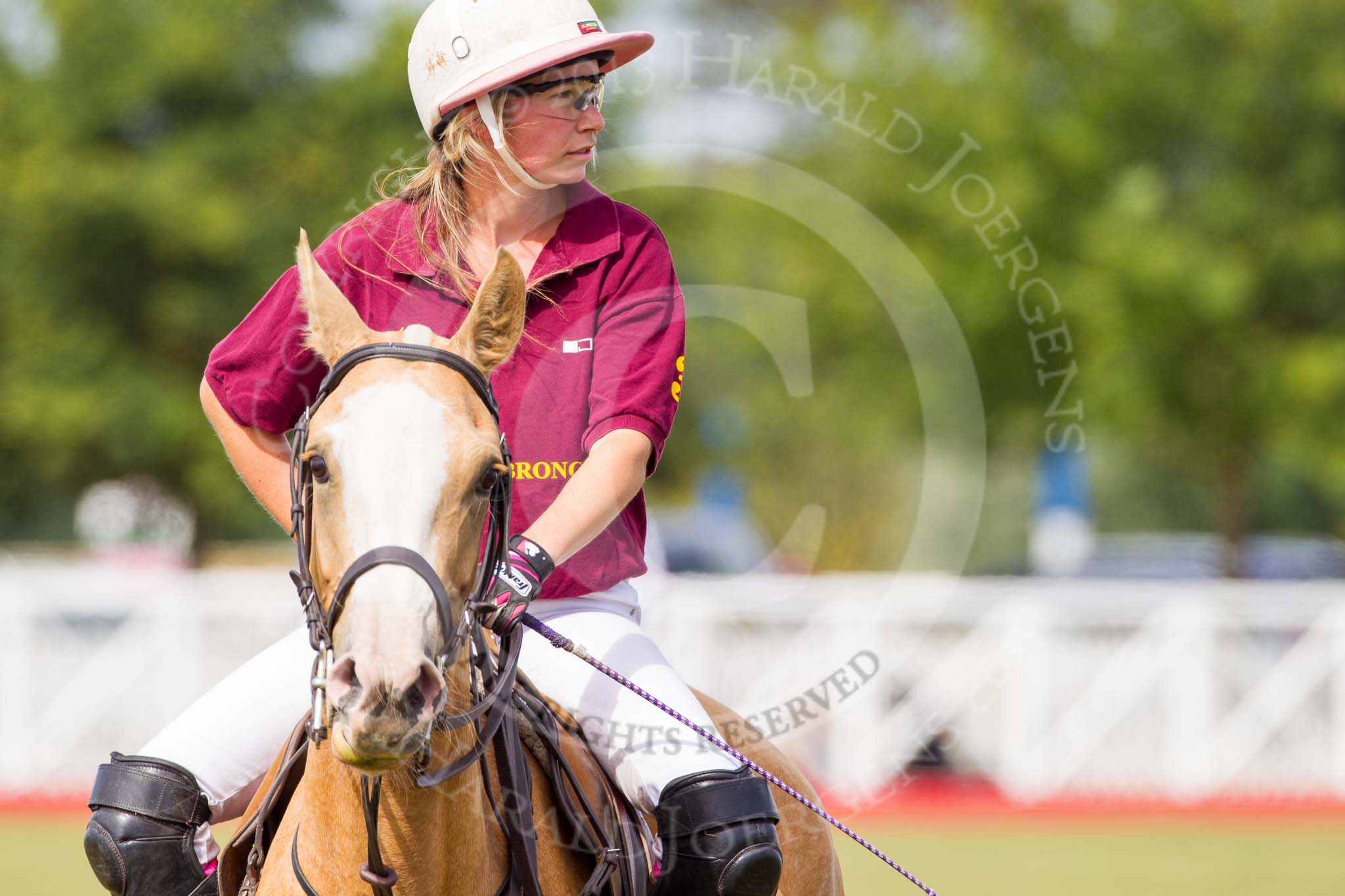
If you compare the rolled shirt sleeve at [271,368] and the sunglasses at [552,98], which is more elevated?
the sunglasses at [552,98]

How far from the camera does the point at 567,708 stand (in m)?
3.87

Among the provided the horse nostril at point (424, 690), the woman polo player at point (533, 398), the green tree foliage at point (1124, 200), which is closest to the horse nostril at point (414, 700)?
the horse nostril at point (424, 690)

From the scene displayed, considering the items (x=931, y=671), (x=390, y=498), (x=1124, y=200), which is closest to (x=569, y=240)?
(x=390, y=498)

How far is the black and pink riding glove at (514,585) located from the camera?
308cm

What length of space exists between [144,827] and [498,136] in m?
1.83

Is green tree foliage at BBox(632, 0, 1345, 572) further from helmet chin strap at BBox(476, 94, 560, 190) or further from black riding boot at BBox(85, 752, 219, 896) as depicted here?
black riding boot at BBox(85, 752, 219, 896)

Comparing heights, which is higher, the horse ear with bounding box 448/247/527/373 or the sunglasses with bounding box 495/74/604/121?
the sunglasses with bounding box 495/74/604/121

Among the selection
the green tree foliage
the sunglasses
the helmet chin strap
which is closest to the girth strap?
the helmet chin strap

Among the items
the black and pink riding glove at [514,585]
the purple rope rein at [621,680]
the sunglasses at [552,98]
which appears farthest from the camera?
the sunglasses at [552,98]

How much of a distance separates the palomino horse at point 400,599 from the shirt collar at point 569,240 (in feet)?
2.14

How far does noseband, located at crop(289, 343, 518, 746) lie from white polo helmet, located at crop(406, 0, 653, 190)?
97 cm

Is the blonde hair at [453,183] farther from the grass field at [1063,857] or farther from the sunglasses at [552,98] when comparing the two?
the grass field at [1063,857]

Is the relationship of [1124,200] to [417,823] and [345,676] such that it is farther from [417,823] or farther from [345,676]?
[345,676]

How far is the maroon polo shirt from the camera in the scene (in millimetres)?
3689
